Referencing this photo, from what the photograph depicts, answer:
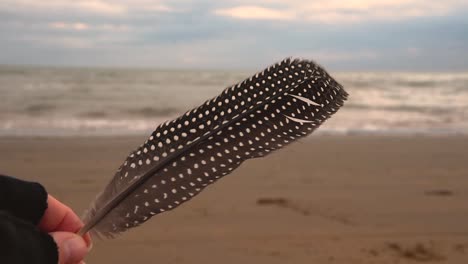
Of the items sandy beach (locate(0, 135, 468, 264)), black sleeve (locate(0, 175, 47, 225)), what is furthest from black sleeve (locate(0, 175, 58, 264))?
sandy beach (locate(0, 135, 468, 264))

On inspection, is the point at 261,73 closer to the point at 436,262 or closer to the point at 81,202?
the point at 436,262

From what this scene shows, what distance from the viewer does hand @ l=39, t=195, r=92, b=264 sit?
1.27m

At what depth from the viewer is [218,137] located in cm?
132

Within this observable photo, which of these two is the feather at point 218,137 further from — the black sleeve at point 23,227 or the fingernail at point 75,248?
the black sleeve at point 23,227

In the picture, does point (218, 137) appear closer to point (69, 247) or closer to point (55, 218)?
point (69, 247)

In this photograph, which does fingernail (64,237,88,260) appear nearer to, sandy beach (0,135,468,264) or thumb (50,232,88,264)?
thumb (50,232,88,264)

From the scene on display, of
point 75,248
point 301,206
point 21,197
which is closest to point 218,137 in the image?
point 75,248

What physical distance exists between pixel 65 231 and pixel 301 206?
4.22m

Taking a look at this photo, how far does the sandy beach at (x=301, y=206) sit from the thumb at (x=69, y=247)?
291 centimetres

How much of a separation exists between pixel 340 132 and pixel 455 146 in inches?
97.8

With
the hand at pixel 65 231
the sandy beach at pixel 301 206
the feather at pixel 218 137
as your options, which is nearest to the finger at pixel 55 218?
the hand at pixel 65 231

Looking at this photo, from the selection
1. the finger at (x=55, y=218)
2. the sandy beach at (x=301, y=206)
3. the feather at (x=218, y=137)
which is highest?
the feather at (x=218, y=137)

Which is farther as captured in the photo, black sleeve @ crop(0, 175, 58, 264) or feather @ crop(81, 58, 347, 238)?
feather @ crop(81, 58, 347, 238)

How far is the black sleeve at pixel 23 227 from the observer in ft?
3.42
